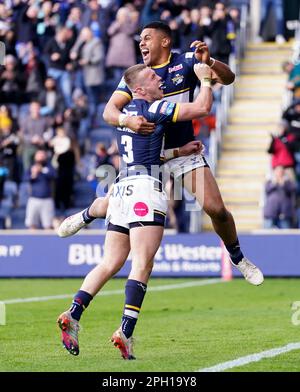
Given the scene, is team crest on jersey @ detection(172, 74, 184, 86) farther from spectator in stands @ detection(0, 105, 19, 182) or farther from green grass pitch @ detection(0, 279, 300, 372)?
spectator in stands @ detection(0, 105, 19, 182)

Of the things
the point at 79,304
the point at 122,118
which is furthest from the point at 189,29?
the point at 79,304

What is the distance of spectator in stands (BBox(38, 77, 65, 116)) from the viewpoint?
27469 millimetres

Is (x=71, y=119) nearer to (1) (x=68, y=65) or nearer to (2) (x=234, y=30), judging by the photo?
(1) (x=68, y=65)

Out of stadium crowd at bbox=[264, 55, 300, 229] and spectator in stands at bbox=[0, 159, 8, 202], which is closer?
stadium crowd at bbox=[264, 55, 300, 229]

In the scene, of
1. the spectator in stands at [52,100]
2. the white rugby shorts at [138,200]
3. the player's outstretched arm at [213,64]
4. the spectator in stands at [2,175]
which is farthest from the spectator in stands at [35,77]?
the white rugby shorts at [138,200]

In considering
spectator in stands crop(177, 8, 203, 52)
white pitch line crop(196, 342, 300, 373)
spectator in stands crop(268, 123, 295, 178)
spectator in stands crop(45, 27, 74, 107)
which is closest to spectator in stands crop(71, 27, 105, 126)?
spectator in stands crop(45, 27, 74, 107)

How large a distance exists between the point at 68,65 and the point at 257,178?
16.1 ft

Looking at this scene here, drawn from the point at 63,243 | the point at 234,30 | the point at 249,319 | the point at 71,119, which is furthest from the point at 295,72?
the point at 249,319

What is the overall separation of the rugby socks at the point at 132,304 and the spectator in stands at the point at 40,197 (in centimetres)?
1422

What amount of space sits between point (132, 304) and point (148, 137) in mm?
1458

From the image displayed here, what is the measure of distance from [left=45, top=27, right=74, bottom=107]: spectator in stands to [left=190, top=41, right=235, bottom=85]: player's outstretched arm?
16173 millimetres

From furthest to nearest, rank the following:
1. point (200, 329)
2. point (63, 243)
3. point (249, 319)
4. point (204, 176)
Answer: point (63, 243), point (249, 319), point (200, 329), point (204, 176)

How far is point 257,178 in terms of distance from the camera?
27344 millimetres

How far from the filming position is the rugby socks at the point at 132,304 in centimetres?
1064
